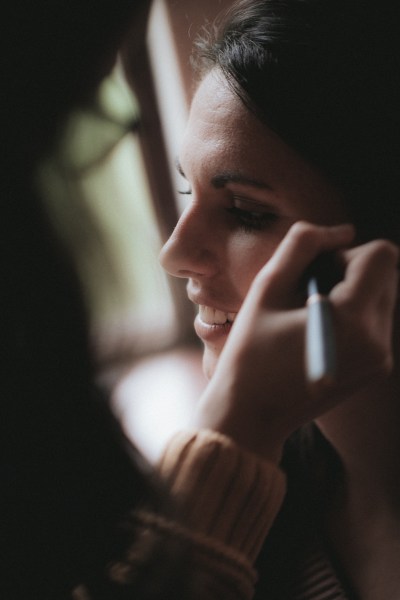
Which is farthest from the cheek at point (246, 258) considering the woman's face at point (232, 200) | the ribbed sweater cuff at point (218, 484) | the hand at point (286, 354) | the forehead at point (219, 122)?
the ribbed sweater cuff at point (218, 484)

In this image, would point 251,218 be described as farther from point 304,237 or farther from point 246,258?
point 304,237

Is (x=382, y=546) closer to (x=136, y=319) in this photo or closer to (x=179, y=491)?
(x=179, y=491)

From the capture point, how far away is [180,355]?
6.66 ft

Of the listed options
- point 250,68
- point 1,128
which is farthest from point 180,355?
point 1,128

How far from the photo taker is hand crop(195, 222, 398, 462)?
1.76 ft

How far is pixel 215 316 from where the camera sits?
3.00 feet

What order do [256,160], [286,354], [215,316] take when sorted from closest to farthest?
1. [286,354]
2. [256,160]
3. [215,316]

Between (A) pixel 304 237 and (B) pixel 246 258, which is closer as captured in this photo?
(A) pixel 304 237

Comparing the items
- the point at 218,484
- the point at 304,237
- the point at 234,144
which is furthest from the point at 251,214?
the point at 218,484

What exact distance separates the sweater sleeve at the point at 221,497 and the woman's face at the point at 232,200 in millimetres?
349

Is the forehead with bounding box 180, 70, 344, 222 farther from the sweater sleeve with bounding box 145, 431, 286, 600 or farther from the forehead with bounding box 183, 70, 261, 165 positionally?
the sweater sleeve with bounding box 145, 431, 286, 600

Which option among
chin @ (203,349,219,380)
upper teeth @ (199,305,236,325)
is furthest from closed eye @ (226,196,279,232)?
chin @ (203,349,219,380)

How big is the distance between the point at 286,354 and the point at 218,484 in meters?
0.15

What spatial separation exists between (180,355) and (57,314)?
160cm
